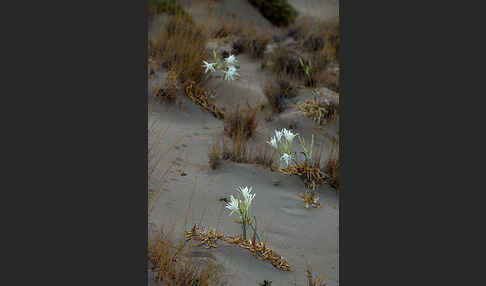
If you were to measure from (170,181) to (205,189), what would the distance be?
28 cm

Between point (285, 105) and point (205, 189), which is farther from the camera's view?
point (285, 105)

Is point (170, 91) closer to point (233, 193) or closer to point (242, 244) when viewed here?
point (233, 193)

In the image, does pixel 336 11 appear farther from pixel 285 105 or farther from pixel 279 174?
pixel 279 174

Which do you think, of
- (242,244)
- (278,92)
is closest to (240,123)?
(278,92)

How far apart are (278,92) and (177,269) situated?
3.50 m

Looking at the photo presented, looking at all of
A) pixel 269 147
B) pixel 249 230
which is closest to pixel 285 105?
pixel 269 147

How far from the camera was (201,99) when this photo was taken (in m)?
5.27

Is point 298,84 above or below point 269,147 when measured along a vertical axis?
above

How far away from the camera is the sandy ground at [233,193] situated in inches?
113

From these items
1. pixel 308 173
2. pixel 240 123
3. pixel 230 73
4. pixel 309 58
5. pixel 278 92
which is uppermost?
pixel 309 58

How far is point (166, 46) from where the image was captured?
5.80 metres

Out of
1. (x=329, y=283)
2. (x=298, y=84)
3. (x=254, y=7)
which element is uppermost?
(x=254, y=7)

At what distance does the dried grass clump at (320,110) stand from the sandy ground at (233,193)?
0.19 m

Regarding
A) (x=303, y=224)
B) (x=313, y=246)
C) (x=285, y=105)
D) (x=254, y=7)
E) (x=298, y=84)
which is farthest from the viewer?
(x=254, y=7)
